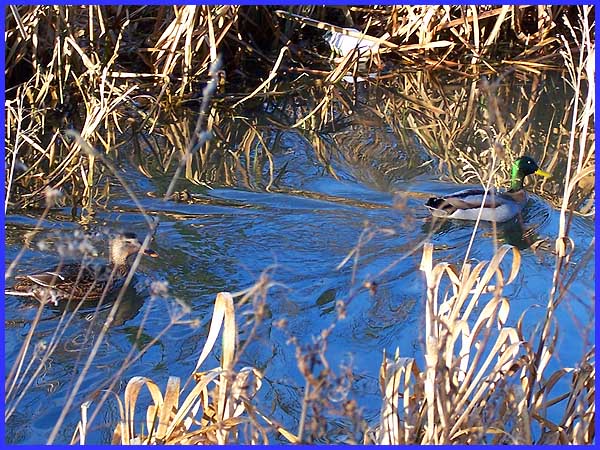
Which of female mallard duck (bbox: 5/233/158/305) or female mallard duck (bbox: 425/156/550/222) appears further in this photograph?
female mallard duck (bbox: 425/156/550/222)

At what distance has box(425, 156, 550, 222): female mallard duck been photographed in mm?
6281

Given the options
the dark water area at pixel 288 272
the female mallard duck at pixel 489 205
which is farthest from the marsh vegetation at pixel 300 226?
the female mallard duck at pixel 489 205

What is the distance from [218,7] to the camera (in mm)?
8086

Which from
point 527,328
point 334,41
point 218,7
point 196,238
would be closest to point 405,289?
point 527,328

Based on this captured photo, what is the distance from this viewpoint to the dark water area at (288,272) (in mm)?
4305

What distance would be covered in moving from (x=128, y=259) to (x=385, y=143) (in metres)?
2.67

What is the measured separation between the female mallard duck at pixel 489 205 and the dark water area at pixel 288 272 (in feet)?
0.37

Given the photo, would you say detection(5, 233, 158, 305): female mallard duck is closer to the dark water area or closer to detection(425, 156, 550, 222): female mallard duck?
the dark water area

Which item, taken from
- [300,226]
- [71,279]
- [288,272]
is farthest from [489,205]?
[71,279]

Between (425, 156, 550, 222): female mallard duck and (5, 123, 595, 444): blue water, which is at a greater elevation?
(425, 156, 550, 222): female mallard duck

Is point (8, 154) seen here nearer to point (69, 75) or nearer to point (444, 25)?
point (69, 75)

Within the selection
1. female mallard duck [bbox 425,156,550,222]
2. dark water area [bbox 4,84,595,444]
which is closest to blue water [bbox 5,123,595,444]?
dark water area [bbox 4,84,595,444]

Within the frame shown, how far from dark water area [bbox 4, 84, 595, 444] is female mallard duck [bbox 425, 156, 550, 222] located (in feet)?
0.37

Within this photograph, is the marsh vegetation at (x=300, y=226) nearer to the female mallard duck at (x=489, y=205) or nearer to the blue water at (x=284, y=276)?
the blue water at (x=284, y=276)
